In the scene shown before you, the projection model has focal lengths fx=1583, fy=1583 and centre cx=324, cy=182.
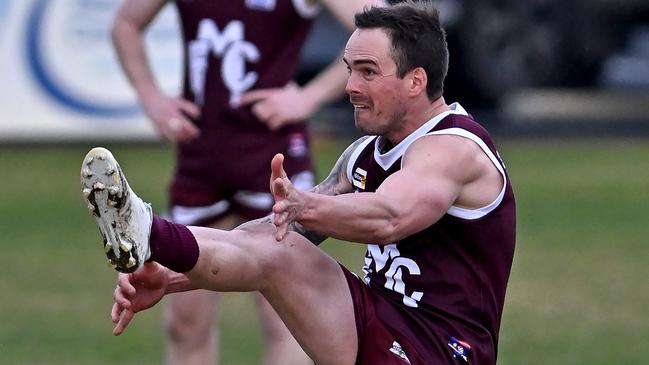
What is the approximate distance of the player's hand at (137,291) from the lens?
16.9ft

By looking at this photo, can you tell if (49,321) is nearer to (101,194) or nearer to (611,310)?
(611,310)

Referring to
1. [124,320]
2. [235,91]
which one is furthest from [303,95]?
[124,320]

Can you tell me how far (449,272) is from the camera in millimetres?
5324

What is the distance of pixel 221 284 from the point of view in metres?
5.02

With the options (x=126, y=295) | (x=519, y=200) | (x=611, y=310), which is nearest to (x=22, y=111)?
(x=519, y=200)

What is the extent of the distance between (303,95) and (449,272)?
1773 mm

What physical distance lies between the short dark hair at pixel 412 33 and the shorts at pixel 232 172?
1.74 metres

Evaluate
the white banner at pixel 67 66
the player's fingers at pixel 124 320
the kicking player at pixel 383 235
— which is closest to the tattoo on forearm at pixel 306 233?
the kicking player at pixel 383 235

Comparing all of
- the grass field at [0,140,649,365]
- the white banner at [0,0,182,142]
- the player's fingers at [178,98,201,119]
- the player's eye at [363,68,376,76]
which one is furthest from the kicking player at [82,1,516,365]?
the white banner at [0,0,182,142]

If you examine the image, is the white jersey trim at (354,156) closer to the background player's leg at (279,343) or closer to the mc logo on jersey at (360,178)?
the mc logo on jersey at (360,178)

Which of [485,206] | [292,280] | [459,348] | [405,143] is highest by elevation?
[405,143]

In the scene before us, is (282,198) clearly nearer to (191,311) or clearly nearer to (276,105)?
(276,105)

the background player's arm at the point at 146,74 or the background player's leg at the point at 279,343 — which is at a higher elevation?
the background player's arm at the point at 146,74

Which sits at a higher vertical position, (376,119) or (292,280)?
(376,119)
